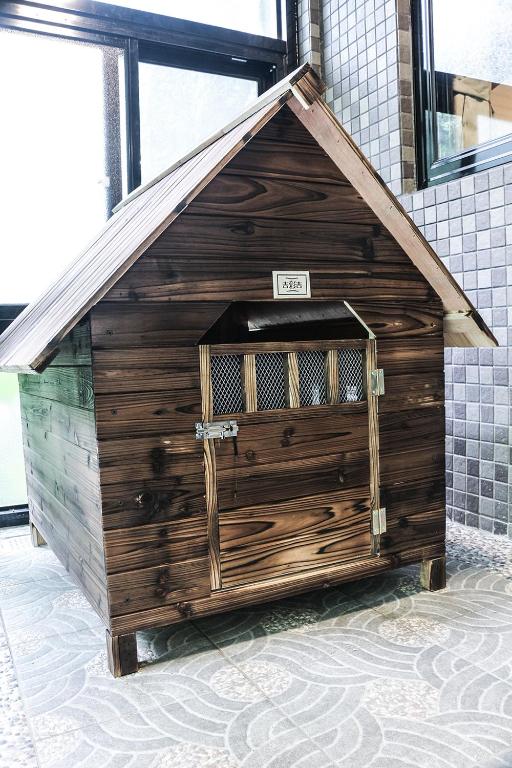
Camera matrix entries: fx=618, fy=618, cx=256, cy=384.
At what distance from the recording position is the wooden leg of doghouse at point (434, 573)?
7.43 feet

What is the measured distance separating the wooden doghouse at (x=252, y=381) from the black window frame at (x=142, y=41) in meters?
1.42

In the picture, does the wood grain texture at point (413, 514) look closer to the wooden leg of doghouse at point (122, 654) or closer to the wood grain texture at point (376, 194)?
the wood grain texture at point (376, 194)

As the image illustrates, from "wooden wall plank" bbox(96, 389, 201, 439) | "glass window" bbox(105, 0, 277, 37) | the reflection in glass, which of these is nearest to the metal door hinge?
"wooden wall plank" bbox(96, 389, 201, 439)

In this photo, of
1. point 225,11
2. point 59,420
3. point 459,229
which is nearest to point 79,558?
point 59,420

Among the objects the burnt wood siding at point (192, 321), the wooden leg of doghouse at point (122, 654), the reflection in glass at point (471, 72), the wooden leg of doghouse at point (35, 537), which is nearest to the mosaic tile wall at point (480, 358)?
the reflection in glass at point (471, 72)

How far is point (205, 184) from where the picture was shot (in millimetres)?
1760

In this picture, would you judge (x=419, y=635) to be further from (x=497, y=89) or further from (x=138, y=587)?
(x=497, y=89)

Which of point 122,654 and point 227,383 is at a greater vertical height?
point 227,383

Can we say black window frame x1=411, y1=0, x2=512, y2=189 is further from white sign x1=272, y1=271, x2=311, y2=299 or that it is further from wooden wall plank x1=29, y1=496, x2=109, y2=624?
wooden wall plank x1=29, y1=496, x2=109, y2=624

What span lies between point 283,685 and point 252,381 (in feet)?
2.84

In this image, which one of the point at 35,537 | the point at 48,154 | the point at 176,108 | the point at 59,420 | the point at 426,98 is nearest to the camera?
the point at 59,420

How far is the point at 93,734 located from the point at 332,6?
Result: 13.0 feet

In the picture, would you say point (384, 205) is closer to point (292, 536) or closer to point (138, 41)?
point (292, 536)

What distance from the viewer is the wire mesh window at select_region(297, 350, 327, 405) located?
2.03m
